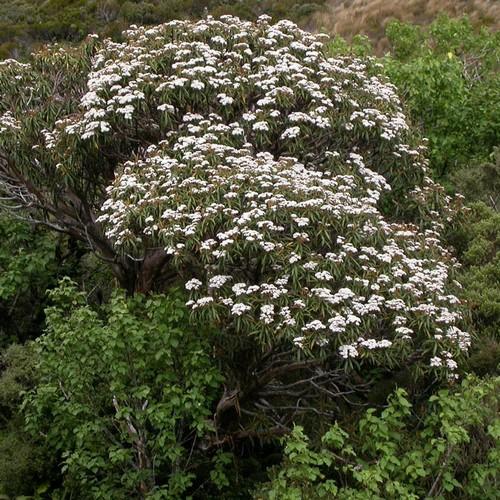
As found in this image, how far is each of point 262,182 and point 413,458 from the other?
2.62 m

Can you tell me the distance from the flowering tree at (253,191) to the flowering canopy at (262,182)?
0.02m

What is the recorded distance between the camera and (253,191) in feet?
21.6

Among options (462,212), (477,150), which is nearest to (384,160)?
(462,212)

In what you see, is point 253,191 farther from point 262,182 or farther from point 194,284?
point 194,284

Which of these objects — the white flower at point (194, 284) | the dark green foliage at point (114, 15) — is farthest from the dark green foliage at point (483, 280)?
the dark green foliage at point (114, 15)

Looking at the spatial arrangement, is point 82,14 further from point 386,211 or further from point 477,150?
point 386,211

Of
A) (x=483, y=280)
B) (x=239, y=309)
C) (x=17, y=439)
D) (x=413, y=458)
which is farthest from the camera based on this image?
(x=17, y=439)

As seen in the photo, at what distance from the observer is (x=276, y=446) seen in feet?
27.3

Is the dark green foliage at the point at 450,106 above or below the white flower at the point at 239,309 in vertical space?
below

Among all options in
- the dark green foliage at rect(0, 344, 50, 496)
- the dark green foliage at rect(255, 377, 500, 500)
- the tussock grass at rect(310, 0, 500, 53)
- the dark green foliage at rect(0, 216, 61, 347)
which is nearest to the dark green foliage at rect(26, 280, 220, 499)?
the dark green foliage at rect(0, 344, 50, 496)

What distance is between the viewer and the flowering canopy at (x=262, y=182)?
20.3 ft

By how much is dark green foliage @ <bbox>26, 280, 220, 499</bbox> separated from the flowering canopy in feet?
1.96

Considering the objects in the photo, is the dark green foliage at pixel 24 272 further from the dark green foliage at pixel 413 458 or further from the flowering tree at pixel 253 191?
the dark green foliage at pixel 413 458

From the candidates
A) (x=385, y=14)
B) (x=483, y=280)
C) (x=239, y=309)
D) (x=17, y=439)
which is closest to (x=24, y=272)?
(x=17, y=439)
